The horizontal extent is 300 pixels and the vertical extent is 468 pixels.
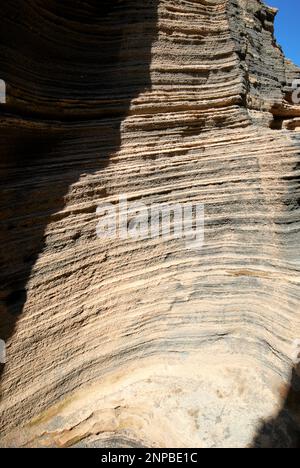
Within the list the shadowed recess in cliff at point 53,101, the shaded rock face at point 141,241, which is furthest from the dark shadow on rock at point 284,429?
the shadowed recess in cliff at point 53,101

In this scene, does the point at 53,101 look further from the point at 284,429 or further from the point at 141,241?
the point at 284,429

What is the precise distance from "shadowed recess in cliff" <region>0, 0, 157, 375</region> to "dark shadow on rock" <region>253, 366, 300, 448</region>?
261 centimetres

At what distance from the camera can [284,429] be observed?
330 cm

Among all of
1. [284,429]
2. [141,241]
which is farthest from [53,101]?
[284,429]

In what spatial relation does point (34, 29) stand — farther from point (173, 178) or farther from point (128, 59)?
point (173, 178)

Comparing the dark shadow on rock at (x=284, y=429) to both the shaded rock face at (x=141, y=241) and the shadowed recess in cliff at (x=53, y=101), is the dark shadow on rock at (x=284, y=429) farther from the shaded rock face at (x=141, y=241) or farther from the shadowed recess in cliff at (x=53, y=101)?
the shadowed recess in cliff at (x=53, y=101)

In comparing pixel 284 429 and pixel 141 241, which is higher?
pixel 141 241

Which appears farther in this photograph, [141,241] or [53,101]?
[141,241]

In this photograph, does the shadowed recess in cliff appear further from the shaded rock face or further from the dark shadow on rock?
the dark shadow on rock

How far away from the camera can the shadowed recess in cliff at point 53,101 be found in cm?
388

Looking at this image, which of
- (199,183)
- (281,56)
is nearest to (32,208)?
(199,183)

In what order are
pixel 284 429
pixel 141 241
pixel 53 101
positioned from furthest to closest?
pixel 141 241 < pixel 53 101 < pixel 284 429

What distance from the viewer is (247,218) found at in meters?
4.77

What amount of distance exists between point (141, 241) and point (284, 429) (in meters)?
2.46
